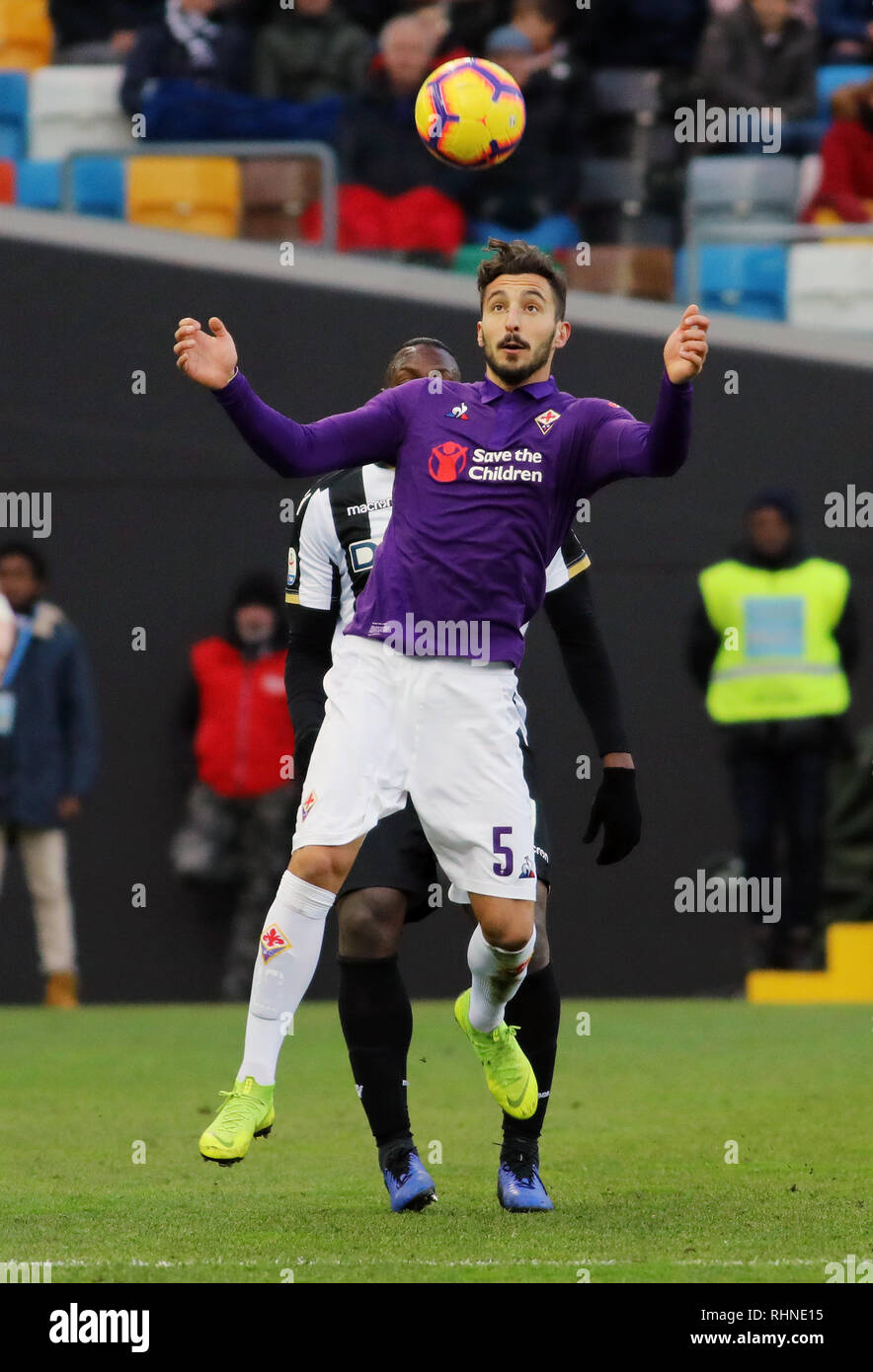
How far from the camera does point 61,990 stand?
12391 mm

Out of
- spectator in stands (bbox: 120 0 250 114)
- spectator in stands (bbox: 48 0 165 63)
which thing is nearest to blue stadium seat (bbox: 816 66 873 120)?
spectator in stands (bbox: 120 0 250 114)

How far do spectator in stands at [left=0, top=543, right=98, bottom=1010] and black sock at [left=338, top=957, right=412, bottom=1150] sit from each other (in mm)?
6224

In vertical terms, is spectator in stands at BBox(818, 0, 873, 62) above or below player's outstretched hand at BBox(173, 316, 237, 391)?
above

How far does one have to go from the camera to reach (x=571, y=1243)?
5.33 metres

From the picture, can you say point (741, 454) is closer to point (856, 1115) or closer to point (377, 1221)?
point (856, 1115)

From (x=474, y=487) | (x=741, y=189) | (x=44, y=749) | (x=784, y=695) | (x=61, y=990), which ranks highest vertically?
(x=741, y=189)

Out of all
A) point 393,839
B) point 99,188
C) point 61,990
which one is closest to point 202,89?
point 99,188

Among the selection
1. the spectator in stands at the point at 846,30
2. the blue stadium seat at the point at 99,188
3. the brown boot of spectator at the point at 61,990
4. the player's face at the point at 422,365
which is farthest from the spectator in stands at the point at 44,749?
the player's face at the point at 422,365

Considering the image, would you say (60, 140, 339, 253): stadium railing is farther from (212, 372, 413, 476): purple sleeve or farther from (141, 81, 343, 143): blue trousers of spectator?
(212, 372, 413, 476): purple sleeve

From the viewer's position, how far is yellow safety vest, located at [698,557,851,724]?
12.0 metres

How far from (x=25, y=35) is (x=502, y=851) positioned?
10308 mm
